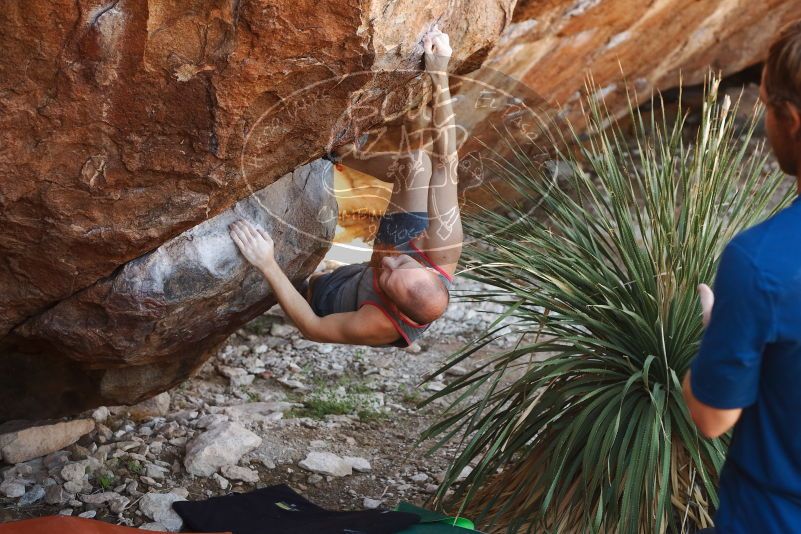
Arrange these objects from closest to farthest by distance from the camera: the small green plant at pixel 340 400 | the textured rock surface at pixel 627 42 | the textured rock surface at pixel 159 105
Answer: the textured rock surface at pixel 159 105 → the small green plant at pixel 340 400 → the textured rock surface at pixel 627 42

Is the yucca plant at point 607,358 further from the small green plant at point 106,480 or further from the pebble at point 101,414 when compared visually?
the pebble at point 101,414

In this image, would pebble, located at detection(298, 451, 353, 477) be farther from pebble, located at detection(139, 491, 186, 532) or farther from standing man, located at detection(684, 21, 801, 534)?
standing man, located at detection(684, 21, 801, 534)

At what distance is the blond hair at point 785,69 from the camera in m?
1.49

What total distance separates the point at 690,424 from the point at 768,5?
A: 4.62 metres

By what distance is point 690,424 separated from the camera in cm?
293

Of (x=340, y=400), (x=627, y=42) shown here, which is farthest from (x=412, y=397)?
(x=627, y=42)

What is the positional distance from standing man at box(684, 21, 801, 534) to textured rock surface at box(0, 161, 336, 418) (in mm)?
1783

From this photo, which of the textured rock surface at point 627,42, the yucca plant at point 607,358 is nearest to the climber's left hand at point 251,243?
the yucca plant at point 607,358

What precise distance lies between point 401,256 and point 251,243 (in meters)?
0.50

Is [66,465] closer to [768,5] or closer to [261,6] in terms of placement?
[261,6]

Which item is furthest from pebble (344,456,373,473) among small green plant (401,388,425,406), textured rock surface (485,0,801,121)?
textured rock surface (485,0,801,121)

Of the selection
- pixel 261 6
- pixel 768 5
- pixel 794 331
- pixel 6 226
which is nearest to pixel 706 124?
pixel 261 6

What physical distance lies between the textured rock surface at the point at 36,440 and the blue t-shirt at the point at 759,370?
9.59ft

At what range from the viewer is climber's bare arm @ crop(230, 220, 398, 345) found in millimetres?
3078
